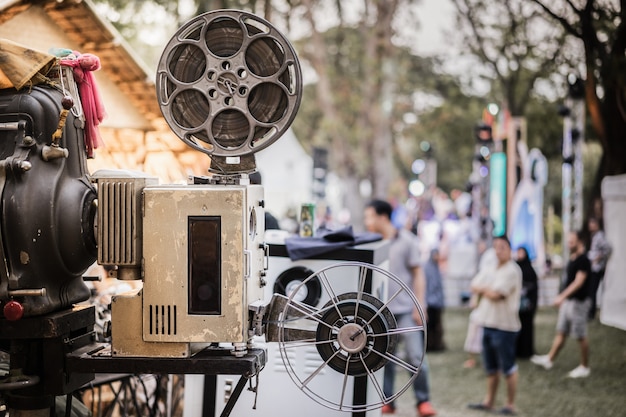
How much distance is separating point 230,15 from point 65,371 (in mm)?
1797

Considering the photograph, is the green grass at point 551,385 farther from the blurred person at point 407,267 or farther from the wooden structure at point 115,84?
the wooden structure at point 115,84

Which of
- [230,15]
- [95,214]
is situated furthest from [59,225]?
[230,15]

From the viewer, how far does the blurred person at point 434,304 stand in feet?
41.2

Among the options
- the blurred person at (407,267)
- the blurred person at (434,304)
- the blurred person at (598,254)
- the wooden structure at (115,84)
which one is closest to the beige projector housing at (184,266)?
the wooden structure at (115,84)

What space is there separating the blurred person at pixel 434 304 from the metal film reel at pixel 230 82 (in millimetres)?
9260

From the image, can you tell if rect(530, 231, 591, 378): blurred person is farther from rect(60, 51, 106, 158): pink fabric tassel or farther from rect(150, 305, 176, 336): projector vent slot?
rect(150, 305, 176, 336): projector vent slot

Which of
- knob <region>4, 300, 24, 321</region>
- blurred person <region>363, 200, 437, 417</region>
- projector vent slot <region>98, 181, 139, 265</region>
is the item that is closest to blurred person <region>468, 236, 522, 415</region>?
blurred person <region>363, 200, 437, 417</region>

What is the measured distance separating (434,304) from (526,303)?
1380 mm

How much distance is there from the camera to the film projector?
3426mm

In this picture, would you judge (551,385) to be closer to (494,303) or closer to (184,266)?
(494,303)

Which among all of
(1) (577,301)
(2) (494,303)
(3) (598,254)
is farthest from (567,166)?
(2) (494,303)

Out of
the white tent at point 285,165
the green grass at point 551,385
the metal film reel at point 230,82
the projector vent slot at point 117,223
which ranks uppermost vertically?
the white tent at point 285,165

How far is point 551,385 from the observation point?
10359 mm

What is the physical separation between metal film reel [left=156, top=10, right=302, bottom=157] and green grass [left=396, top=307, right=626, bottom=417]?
19.6ft
